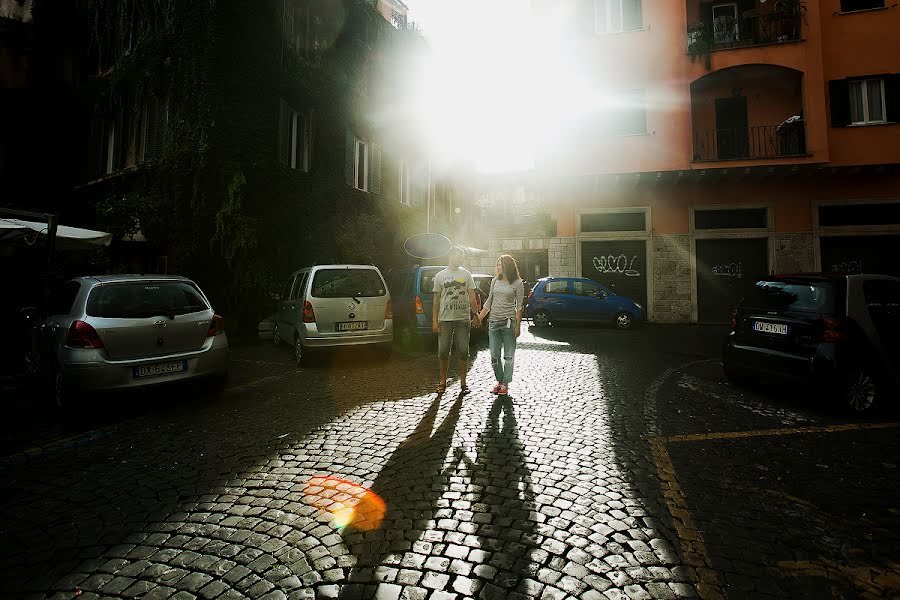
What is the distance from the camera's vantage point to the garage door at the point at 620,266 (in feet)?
52.9

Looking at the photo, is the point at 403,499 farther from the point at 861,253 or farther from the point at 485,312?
the point at 861,253

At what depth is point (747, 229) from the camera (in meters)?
15.3

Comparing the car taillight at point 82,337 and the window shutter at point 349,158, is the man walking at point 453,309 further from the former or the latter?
the window shutter at point 349,158

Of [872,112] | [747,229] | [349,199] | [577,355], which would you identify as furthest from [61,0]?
[872,112]

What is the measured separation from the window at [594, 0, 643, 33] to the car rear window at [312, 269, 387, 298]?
1404 centimetres

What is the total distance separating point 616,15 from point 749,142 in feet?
21.5

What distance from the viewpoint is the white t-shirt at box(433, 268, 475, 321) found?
19.2ft

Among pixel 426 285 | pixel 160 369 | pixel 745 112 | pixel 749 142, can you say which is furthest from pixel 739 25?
pixel 160 369

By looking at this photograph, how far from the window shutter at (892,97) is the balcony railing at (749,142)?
2406mm

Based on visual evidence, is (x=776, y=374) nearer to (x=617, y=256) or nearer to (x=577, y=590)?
(x=577, y=590)

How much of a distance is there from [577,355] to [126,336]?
7.44m

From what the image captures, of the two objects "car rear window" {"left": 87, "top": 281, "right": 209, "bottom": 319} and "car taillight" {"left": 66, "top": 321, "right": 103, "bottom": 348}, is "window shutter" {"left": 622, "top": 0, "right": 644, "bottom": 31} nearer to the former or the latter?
"car rear window" {"left": 87, "top": 281, "right": 209, "bottom": 319}

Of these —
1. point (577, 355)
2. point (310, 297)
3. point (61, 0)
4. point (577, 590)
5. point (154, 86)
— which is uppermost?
point (61, 0)

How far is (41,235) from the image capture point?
336 inches
